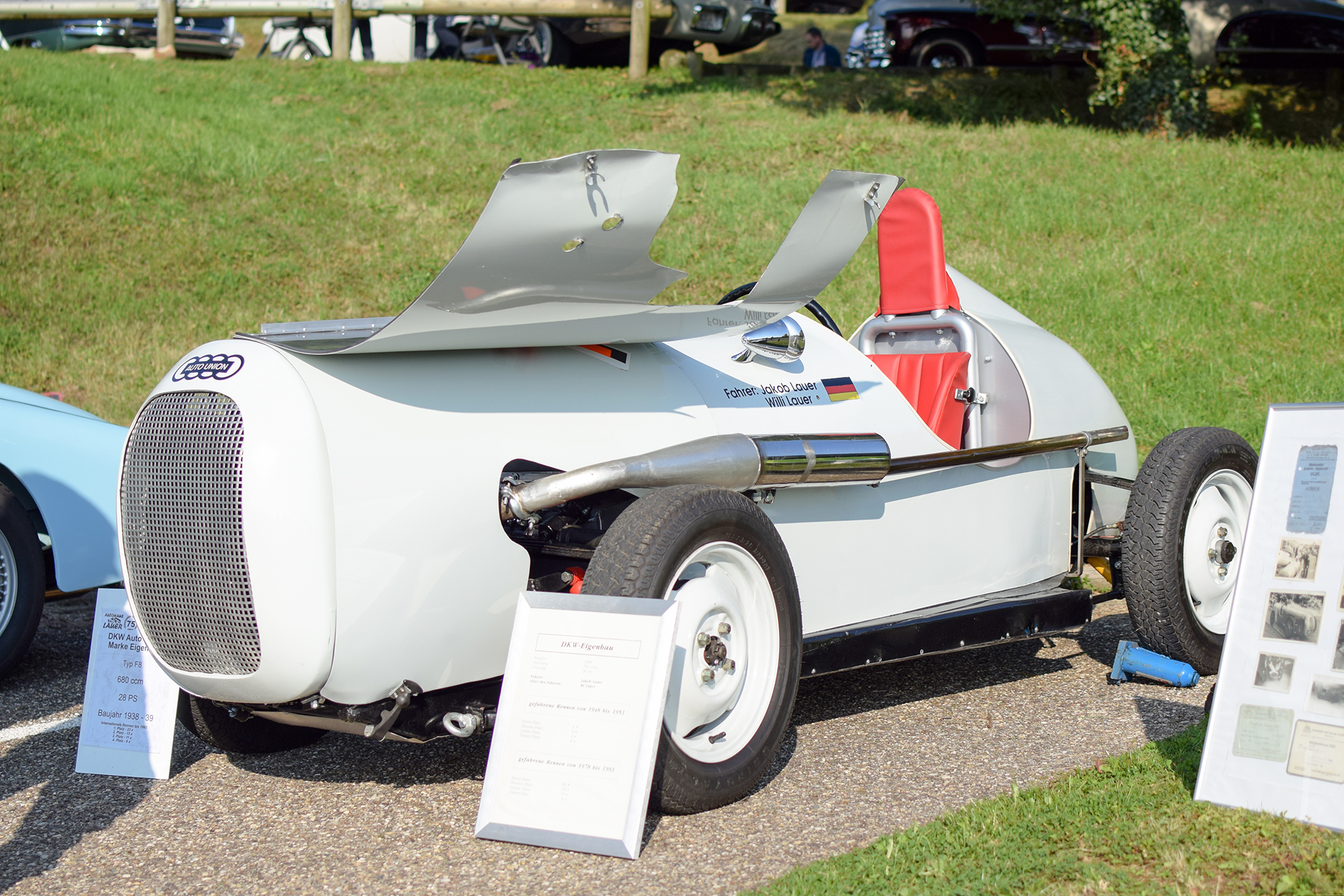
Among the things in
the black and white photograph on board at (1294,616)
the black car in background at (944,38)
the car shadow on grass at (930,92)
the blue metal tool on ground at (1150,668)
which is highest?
the black car in background at (944,38)

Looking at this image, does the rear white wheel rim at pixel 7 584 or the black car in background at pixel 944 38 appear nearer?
the rear white wheel rim at pixel 7 584

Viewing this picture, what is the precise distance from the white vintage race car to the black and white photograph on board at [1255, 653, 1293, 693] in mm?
1133

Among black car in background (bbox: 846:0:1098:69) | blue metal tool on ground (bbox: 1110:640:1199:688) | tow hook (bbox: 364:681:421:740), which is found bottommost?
blue metal tool on ground (bbox: 1110:640:1199:688)

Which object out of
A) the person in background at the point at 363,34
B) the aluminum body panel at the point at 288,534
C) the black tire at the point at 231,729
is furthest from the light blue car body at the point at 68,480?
the person in background at the point at 363,34

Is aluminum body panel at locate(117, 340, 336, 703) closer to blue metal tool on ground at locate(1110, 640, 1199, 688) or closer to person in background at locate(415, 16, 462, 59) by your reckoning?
blue metal tool on ground at locate(1110, 640, 1199, 688)

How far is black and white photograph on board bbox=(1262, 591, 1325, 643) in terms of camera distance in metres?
2.86

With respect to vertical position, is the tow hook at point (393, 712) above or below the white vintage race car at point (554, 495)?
below

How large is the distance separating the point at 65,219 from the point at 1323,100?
14385 mm

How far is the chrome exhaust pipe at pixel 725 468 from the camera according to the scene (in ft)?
9.66

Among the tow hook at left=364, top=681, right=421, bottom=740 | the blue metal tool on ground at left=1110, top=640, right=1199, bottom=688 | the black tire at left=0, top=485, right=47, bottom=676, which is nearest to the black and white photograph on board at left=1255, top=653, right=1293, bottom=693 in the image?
the blue metal tool on ground at left=1110, top=640, right=1199, bottom=688

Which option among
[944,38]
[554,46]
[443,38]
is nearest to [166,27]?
[554,46]

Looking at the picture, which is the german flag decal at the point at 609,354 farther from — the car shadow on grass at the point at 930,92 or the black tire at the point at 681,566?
the car shadow on grass at the point at 930,92

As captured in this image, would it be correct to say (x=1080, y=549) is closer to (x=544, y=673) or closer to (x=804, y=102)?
(x=544, y=673)

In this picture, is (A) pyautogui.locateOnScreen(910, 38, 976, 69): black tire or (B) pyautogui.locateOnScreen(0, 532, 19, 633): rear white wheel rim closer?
(B) pyautogui.locateOnScreen(0, 532, 19, 633): rear white wheel rim
